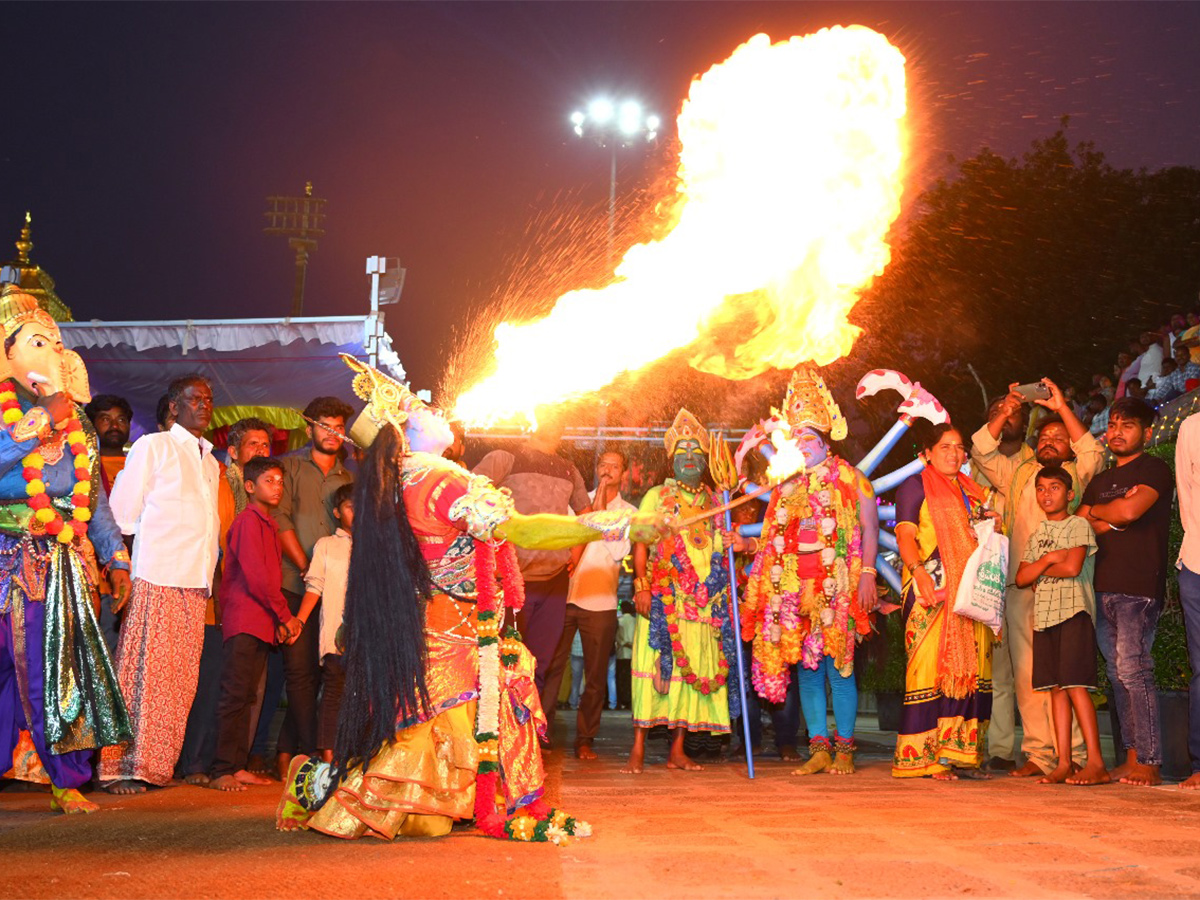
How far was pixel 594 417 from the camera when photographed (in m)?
17.9

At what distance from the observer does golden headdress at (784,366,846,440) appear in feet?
27.8

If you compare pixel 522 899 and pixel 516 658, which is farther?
pixel 516 658

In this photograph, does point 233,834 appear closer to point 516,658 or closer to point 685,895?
point 516,658

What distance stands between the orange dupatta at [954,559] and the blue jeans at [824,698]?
0.59 metres

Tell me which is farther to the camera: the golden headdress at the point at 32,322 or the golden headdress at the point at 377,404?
the golden headdress at the point at 32,322

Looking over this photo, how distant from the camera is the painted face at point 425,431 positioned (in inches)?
232

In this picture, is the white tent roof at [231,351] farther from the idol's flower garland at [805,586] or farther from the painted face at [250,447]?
the idol's flower garland at [805,586]

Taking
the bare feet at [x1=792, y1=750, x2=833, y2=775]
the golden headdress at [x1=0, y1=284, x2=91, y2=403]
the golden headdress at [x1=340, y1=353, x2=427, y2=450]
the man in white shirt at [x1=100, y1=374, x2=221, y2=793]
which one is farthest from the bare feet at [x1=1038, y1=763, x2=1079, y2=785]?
the golden headdress at [x1=0, y1=284, x2=91, y2=403]

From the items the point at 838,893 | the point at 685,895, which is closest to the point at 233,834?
the point at 685,895

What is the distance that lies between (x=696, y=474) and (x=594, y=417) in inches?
370

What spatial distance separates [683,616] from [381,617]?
3.30 m

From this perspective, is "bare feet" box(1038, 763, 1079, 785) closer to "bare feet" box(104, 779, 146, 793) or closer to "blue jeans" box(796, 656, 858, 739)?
"blue jeans" box(796, 656, 858, 739)

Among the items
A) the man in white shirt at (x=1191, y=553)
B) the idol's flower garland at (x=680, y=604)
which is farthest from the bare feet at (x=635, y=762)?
the man in white shirt at (x=1191, y=553)

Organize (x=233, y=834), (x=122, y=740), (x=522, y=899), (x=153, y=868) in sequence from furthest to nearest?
(x=122, y=740)
(x=233, y=834)
(x=153, y=868)
(x=522, y=899)
